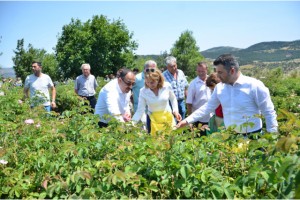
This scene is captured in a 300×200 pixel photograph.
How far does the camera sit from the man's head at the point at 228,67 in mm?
3254

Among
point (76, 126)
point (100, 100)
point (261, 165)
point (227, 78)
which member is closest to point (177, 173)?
point (261, 165)

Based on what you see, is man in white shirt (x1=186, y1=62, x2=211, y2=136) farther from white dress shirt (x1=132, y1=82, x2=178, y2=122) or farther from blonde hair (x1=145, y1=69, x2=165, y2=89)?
blonde hair (x1=145, y1=69, x2=165, y2=89)

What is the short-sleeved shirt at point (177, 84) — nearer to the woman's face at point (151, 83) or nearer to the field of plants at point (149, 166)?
the woman's face at point (151, 83)

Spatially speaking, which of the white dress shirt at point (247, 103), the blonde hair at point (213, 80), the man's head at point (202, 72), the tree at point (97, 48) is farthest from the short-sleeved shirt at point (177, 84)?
the tree at point (97, 48)

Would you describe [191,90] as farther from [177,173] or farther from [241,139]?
[177,173]

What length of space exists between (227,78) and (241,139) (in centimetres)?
134

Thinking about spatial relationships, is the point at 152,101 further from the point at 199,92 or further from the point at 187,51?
the point at 187,51

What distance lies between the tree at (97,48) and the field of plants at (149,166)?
3172 cm

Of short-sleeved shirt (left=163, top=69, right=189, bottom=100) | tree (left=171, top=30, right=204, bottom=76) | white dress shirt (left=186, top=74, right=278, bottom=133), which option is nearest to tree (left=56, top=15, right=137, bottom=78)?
tree (left=171, top=30, right=204, bottom=76)

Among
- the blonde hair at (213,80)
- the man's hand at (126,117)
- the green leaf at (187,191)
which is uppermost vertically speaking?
the blonde hair at (213,80)

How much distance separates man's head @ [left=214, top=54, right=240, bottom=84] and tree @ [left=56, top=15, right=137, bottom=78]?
31063 millimetres

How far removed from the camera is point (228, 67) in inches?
128

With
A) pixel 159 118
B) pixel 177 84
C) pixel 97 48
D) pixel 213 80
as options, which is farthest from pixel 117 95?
pixel 97 48

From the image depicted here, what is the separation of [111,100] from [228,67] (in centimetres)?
154
